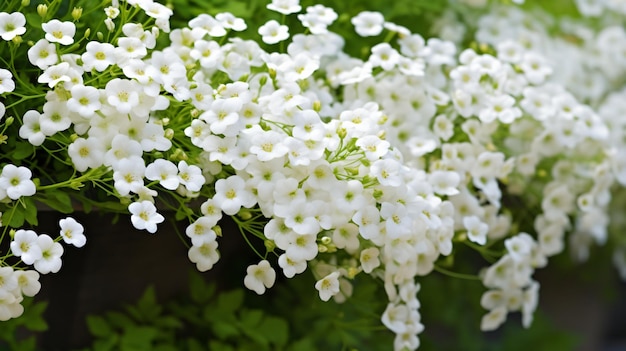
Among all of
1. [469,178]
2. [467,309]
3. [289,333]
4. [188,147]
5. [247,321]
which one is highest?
[188,147]

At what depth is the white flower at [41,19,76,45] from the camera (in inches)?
34.7

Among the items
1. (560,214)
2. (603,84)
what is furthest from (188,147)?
(603,84)

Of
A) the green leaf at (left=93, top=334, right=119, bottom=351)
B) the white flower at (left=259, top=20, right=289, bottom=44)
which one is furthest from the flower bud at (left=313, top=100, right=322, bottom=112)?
the green leaf at (left=93, top=334, right=119, bottom=351)

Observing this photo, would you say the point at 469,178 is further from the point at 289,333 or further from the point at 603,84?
the point at 603,84

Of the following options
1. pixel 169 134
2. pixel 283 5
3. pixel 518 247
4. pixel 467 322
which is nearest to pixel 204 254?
pixel 169 134

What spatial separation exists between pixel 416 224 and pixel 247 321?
11.9 inches

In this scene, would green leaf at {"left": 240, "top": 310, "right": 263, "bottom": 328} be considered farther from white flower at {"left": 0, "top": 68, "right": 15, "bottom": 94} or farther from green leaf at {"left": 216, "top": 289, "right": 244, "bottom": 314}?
white flower at {"left": 0, "top": 68, "right": 15, "bottom": 94}

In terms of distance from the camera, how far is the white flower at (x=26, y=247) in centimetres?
81

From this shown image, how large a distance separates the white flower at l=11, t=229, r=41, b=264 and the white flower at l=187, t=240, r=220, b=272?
0.17 m

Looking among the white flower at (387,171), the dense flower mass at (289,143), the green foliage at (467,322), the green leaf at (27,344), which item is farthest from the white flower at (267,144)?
the green foliage at (467,322)

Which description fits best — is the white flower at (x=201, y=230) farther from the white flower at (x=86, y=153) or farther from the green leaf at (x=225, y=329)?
the green leaf at (x=225, y=329)

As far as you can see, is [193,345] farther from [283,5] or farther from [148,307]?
[283,5]

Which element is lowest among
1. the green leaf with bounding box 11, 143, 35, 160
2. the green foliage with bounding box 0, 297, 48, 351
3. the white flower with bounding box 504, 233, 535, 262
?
the green foliage with bounding box 0, 297, 48, 351

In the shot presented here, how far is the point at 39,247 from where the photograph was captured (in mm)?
828
